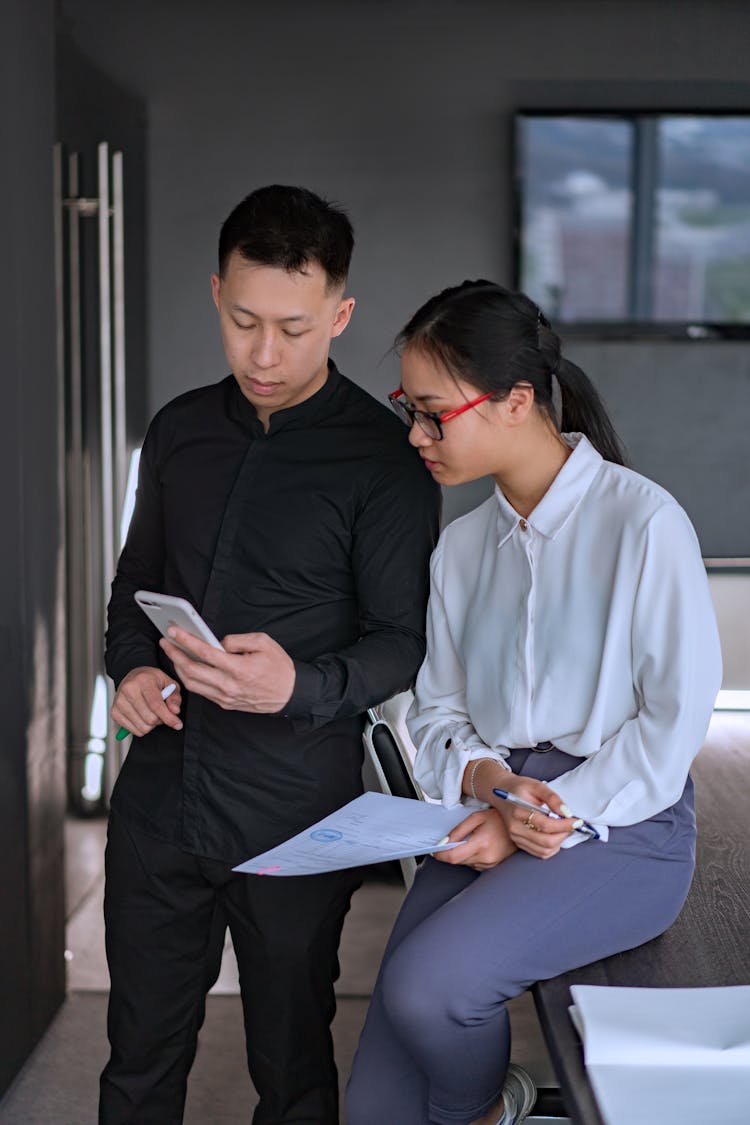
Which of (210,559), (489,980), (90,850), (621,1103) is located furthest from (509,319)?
(90,850)

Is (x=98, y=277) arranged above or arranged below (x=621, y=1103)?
above

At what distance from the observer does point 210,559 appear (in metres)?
1.87

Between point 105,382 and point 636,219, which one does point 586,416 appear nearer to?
point 105,382

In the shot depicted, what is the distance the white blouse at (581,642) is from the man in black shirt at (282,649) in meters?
0.09

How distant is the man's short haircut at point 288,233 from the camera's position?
5.71 feet

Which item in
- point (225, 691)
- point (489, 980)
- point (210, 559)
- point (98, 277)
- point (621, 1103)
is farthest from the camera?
point (98, 277)

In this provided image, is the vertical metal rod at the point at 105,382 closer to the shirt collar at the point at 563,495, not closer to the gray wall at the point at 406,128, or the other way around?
the gray wall at the point at 406,128

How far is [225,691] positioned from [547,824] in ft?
1.42

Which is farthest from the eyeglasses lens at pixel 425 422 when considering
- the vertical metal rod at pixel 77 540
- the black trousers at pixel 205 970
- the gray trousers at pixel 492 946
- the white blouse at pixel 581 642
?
the vertical metal rod at pixel 77 540

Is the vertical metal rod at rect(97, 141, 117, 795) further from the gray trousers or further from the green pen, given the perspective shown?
the gray trousers

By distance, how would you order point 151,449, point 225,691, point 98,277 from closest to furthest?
1. point 225,691
2. point 151,449
3. point 98,277

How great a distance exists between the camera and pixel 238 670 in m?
1.62

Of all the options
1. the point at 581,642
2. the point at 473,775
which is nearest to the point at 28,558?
the point at 473,775

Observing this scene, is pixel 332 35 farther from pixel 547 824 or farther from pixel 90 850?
pixel 547 824
